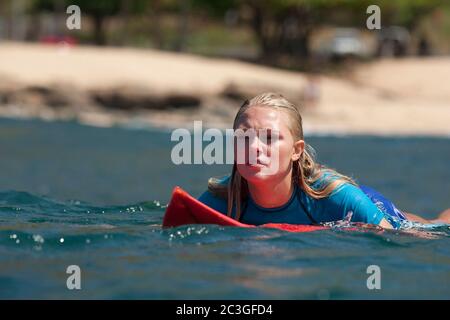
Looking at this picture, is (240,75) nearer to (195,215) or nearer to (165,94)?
(165,94)

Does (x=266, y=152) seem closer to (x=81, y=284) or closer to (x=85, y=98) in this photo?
(x=81, y=284)

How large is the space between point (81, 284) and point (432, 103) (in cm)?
2710

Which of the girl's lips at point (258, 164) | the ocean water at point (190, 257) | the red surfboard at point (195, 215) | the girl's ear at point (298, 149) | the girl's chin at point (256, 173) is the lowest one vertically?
the ocean water at point (190, 257)

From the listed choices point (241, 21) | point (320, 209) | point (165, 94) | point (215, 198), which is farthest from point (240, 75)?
point (320, 209)

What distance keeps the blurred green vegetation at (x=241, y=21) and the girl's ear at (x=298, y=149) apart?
100.0 feet

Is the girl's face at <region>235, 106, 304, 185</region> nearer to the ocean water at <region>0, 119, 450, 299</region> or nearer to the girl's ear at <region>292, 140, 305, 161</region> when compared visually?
the girl's ear at <region>292, 140, 305, 161</region>

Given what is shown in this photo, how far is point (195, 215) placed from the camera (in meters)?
5.29

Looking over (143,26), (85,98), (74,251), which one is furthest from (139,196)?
(143,26)

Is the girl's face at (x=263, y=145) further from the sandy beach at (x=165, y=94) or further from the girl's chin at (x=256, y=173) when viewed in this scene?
the sandy beach at (x=165, y=94)

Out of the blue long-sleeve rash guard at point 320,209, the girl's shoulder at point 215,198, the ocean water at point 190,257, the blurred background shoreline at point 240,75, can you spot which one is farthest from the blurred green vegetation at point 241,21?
the blue long-sleeve rash guard at point 320,209

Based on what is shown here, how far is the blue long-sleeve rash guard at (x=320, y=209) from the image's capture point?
5262 mm

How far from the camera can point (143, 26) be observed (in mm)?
50531

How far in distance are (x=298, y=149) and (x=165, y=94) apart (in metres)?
21.9

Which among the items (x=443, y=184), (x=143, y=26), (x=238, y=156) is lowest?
(x=443, y=184)
